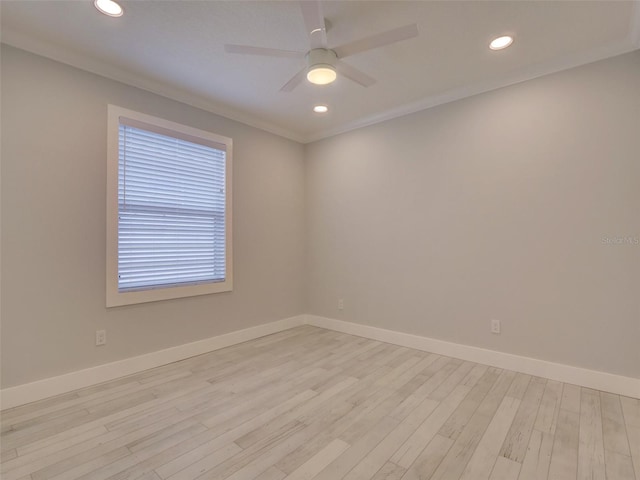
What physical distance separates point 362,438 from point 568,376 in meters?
1.92

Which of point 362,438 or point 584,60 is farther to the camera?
point 584,60

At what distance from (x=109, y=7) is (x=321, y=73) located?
139 centimetres

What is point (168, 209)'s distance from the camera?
309 centimetres

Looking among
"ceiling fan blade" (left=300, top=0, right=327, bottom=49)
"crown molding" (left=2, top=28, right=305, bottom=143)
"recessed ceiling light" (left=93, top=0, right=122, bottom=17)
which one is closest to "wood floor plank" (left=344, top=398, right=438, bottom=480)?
"ceiling fan blade" (left=300, top=0, right=327, bottom=49)

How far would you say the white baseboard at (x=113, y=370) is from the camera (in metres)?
2.26

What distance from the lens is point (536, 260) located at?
8.99ft

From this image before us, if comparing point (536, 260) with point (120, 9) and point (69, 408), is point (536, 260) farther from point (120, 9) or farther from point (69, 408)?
point (69, 408)

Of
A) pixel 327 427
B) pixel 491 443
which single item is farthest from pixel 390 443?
pixel 491 443

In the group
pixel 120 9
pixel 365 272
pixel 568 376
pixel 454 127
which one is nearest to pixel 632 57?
pixel 454 127

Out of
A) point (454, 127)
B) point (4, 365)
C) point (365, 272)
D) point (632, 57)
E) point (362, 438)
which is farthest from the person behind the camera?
point (365, 272)

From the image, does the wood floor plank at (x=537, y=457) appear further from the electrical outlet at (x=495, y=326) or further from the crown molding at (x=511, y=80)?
the crown molding at (x=511, y=80)

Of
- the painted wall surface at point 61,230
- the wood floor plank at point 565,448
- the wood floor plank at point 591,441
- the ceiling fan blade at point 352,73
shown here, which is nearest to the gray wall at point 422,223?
the painted wall surface at point 61,230

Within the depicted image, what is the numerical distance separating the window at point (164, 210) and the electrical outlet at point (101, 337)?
9.7 inches

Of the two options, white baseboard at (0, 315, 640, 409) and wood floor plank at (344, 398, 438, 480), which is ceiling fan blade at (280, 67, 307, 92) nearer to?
wood floor plank at (344, 398, 438, 480)
